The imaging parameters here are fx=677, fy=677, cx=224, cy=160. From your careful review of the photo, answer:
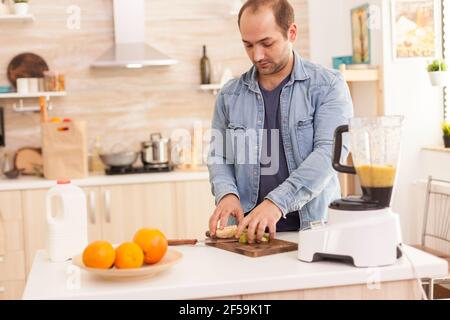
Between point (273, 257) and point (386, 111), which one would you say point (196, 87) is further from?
point (273, 257)

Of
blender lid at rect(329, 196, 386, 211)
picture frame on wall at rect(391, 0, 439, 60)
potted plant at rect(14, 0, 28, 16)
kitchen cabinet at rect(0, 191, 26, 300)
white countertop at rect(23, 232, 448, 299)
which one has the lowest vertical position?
kitchen cabinet at rect(0, 191, 26, 300)

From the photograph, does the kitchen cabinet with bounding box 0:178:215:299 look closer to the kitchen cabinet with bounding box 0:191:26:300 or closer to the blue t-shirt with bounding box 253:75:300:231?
the kitchen cabinet with bounding box 0:191:26:300

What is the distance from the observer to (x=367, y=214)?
1809 mm

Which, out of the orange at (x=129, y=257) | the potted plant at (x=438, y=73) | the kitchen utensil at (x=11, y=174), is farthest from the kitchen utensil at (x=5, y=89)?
the orange at (x=129, y=257)

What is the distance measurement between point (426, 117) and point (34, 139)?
2613 millimetres

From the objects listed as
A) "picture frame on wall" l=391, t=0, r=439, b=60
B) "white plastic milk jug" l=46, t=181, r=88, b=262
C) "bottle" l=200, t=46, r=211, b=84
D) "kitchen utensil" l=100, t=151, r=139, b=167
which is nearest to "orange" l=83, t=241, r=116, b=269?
"white plastic milk jug" l=46, t=181, r=88, b=262

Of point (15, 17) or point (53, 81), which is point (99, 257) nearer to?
point (53, 81)

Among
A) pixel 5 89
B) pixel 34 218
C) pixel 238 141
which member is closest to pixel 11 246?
pixel 34 218

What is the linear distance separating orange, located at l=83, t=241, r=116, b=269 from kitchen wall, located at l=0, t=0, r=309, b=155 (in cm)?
306

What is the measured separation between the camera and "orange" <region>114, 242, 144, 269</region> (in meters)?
1.73

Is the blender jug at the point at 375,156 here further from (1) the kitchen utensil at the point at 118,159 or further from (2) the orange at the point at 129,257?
(1) the kitchen utensil at the point at 118,159

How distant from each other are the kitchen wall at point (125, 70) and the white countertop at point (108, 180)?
0.50 m

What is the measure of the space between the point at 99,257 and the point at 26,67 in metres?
3.19

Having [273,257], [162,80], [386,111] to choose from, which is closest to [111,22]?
[162,80]
